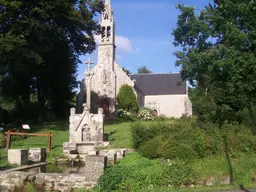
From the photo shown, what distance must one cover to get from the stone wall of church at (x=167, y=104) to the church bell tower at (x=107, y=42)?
31.1 ft

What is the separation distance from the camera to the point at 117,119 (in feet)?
118

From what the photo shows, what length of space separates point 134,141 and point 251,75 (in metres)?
8.01

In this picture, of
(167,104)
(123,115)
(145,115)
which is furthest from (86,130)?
(167,104)

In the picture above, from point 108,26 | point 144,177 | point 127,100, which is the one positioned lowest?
point 144,177

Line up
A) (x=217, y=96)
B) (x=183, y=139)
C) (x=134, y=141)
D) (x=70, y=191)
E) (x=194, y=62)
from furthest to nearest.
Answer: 1. (x=194, y=62)
2. (x=217, y=96)
3. (x=134, y=141)
4. (x=183, y=139)
5. (x=70, y=191)

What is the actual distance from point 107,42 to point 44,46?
583 inches

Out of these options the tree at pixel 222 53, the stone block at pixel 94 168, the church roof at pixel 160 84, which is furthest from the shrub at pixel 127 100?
the stone block at pixel 94 168

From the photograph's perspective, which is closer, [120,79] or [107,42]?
[107,42]

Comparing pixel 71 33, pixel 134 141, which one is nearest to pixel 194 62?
pixel 134 141

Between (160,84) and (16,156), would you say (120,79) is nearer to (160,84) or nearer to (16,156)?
(160,84)

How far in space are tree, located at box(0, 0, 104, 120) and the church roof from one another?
13.3m

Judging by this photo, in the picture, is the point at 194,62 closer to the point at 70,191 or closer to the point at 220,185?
the point at 220,185

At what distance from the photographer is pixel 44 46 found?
25281 millimetres

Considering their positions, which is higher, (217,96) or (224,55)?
(224,55)
